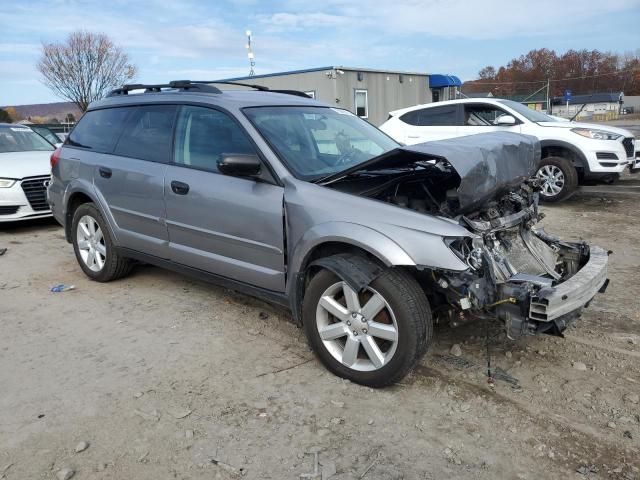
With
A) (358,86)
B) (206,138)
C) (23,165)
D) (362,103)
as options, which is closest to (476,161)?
(206,138)

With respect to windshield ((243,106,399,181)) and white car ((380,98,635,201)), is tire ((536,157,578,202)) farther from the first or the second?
windshield ((243,106,399,181))

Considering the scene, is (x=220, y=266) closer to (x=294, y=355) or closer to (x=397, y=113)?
(x=294, y=355)

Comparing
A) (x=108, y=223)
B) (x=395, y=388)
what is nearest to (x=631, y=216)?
(x=395, y=388)

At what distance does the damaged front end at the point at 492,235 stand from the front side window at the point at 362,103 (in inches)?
675

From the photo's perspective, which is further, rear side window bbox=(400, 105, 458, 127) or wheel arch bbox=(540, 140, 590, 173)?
rear side window bbox=(400, 105, 458, 127)

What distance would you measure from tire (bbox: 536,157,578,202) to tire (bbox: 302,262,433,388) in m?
6.40

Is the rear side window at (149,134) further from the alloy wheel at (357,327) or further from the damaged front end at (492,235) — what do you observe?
the alloy wheel at (357,327)

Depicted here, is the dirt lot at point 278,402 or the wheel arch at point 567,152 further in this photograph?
the wheel arch at point 567,152

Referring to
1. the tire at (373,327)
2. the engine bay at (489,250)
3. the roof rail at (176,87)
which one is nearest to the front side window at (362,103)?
the roof rail at (176,87)

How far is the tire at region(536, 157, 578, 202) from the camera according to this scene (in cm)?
841

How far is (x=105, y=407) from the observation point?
9.89 feet

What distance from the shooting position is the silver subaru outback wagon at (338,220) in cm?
292

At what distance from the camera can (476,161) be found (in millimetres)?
3152

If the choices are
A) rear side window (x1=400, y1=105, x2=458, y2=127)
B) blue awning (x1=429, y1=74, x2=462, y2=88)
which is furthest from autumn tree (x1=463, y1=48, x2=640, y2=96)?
rear side window (x1=400, y1=105, x2=458, y2=127)
